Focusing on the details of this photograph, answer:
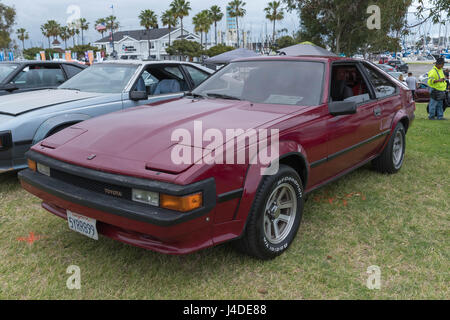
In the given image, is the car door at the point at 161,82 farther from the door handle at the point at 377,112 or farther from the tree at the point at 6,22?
the tree at the point at 6,22

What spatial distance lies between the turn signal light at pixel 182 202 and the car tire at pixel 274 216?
52 centimetres

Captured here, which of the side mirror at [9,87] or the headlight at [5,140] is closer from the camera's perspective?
the headlight at [5,140]

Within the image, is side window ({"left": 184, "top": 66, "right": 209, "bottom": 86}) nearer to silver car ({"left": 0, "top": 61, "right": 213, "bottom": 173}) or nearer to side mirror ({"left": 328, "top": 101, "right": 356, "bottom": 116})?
silver car ({"left": 0, "top": 61, "right": 213, "bottom": 173})

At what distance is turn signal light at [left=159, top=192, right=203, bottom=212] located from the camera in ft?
6.98

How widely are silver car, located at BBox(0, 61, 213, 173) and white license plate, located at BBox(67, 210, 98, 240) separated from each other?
1.92m

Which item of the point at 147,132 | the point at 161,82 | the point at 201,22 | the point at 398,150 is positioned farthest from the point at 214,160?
the point at 201,22

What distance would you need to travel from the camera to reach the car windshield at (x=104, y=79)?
5227 millimetres

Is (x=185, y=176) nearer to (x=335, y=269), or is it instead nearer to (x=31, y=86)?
(x=335, y=269)

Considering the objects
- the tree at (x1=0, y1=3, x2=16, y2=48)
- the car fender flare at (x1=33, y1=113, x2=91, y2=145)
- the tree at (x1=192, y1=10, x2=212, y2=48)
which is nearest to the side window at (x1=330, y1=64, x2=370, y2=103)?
the car fender flare at (x1=33, y1=113, x2=91, y2=145)

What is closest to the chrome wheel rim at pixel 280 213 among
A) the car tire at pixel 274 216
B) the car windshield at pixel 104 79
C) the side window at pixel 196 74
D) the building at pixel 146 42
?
the car tire at pixel 274 216

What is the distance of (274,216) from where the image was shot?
9.44 ft

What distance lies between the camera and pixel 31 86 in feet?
21.2

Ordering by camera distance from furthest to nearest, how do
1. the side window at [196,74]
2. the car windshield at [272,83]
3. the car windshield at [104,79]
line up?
the side window at [196,74] → the car windshield at [104,79] → the car windshield at [272,83]
